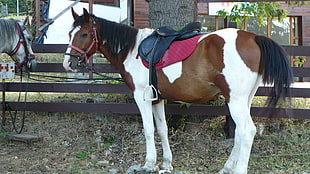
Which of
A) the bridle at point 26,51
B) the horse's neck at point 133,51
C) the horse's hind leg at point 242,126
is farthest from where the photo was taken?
the bridle at point 26,51

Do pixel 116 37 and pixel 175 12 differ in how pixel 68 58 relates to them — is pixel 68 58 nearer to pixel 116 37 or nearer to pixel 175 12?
pixel 116 37

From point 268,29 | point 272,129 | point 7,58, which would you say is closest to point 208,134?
point 272,129

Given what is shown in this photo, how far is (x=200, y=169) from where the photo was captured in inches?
191

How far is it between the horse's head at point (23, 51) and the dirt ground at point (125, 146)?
3.98 feet

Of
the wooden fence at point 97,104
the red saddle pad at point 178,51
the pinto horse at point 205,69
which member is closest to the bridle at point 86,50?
the pinto horse at point 205,69

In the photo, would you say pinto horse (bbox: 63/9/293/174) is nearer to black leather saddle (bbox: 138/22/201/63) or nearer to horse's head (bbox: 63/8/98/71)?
horse's head (bbox: 63/8/98/71)

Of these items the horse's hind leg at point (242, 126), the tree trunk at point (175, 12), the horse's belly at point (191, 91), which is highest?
the tree trunk at point (175, 12)

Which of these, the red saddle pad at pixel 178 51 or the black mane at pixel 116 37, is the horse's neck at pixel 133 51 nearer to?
the black mane at pixel 116 37

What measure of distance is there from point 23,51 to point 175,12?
2633mm

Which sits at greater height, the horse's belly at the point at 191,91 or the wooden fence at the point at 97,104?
the horse's belly at the point at 191,91

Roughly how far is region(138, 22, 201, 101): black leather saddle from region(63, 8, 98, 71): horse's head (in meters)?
0.68

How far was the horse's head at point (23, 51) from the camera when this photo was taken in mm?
5840

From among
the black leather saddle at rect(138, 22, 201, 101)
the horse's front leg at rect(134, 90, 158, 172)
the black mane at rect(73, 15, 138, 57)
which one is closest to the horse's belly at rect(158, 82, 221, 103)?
the black leather saddle at rect(138, 22, 201, 101)

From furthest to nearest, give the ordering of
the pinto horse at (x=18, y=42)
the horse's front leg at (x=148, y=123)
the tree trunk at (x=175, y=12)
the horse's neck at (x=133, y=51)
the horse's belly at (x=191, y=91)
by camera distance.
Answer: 1. the tree trunk at (x=175, y=12)
2. the pinto horse at (x=18, y=42)
3. the horse's neck at (x=133, y=51)
4. the horse's front leg at (x=148, y=123)
5. the horse's belly at (x=191, y=91)
